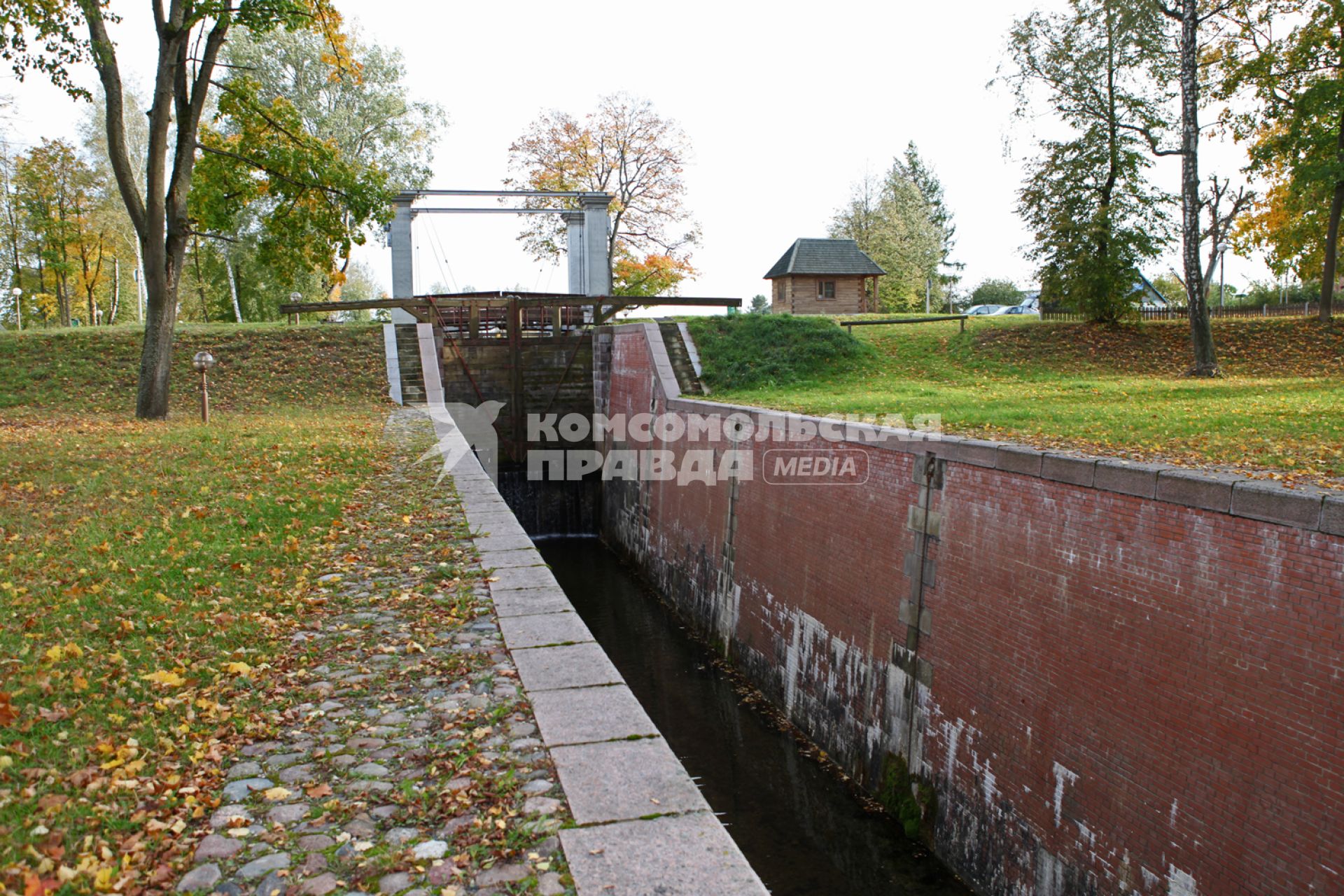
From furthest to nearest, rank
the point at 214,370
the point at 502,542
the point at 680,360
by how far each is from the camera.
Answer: the point at 214,370 < the point at 680,360 < the point at 502,542

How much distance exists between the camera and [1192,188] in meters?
18.2

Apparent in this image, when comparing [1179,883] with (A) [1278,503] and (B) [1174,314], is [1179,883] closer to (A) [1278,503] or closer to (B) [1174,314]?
(A) [1278,503]

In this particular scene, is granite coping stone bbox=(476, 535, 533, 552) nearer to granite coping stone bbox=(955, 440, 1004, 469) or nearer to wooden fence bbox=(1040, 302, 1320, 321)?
granite coping stone bbox=(955, 440, 1004, 469)

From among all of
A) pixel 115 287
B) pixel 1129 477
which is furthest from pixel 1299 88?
pixel 115 287

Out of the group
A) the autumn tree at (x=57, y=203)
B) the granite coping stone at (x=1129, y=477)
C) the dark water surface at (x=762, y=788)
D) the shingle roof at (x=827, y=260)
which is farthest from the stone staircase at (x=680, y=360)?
the autumn tree at (x=57, y=203)

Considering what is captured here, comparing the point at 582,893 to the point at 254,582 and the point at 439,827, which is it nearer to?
the point at 439,827

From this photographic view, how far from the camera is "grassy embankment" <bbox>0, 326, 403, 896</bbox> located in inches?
125

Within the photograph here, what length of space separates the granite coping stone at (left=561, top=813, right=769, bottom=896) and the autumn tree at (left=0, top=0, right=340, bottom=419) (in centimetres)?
1385

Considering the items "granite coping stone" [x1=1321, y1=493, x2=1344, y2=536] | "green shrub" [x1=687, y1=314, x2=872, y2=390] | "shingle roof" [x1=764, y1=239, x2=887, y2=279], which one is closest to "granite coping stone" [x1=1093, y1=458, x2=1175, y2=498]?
"granite coping stone" [x1=1321, y1=493, x2=1344, y2=536]

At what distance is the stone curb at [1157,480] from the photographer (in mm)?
5250

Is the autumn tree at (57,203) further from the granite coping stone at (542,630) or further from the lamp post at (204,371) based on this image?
the granite coping stone at (542,630)

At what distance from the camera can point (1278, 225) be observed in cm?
3438

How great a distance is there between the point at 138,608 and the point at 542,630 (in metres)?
2.33

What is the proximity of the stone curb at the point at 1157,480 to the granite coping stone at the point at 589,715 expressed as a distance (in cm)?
391
